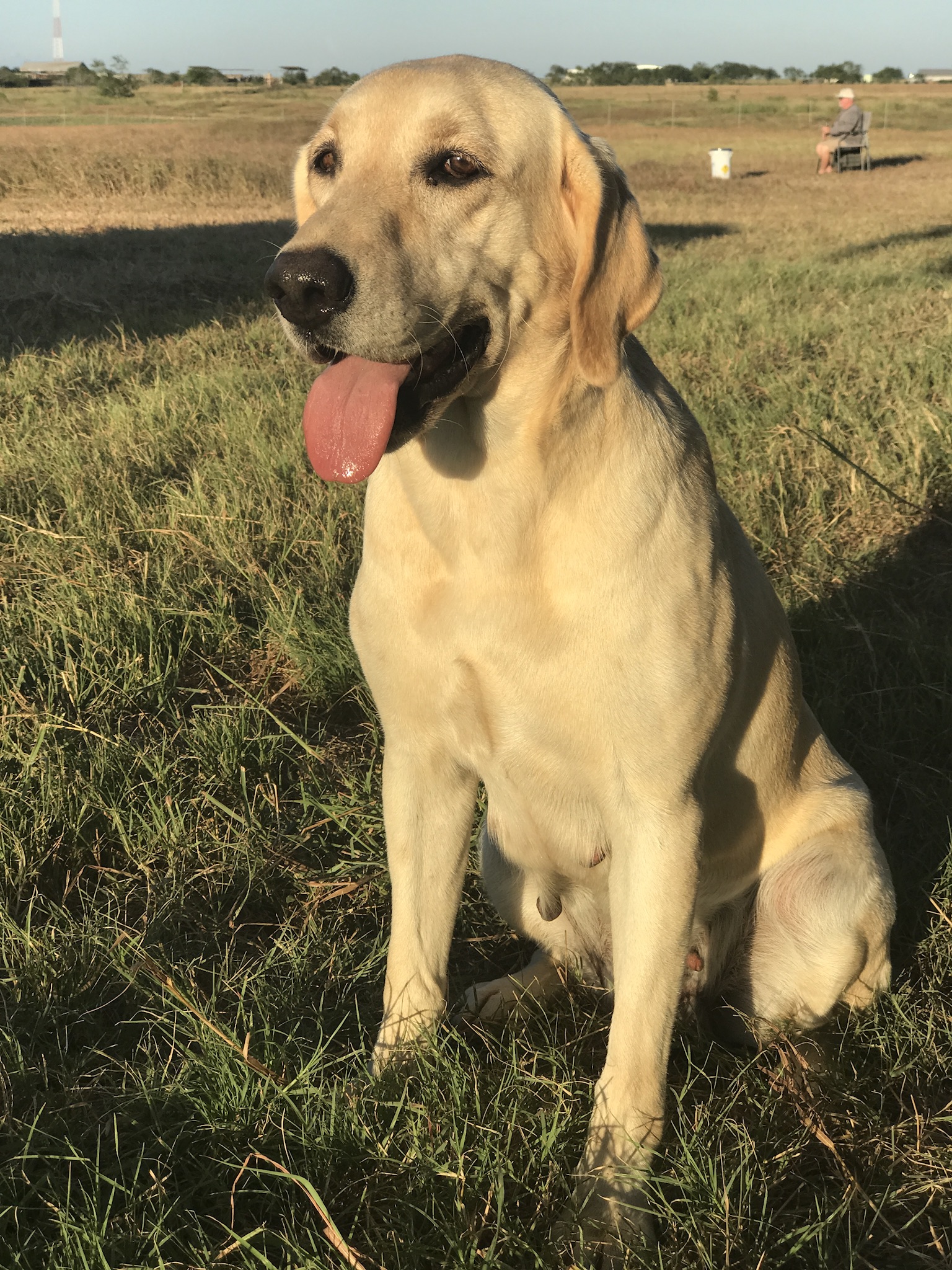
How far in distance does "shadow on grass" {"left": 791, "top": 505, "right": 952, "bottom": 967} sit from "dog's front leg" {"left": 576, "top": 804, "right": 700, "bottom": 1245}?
0.76 meters

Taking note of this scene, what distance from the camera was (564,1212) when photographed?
1.60 meters

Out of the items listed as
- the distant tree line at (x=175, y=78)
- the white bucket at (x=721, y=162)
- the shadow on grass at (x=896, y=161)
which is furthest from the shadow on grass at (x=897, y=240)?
the distant tree line at (x=175, y=78)

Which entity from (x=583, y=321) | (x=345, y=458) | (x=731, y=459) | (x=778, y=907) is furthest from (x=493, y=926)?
(x=731, y=459)

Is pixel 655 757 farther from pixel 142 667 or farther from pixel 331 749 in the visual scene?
pixel 142 667

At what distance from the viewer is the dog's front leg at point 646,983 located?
67.6 inches

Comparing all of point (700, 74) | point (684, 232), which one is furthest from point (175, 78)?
point (684, 232)

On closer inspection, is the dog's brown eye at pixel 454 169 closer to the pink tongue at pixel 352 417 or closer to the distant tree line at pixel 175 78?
the pink tongue at pixel 352 417

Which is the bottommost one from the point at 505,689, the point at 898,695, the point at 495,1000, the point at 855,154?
the point at 495,1000

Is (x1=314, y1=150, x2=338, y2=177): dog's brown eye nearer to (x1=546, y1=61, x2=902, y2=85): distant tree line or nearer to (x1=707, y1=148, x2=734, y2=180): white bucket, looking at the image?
(x1=707, y1=148, x2=734, y2=180): white bucket

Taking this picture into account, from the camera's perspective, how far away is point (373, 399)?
1.72m

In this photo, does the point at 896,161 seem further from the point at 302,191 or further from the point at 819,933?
the point at 819,933

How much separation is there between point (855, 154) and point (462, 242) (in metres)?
23.5

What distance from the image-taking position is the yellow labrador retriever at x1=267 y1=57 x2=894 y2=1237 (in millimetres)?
1711

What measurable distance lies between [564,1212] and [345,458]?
125 cm
